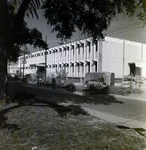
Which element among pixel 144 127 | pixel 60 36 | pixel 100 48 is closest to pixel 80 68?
pixel 100 48

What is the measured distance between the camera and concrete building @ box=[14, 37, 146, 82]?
77.9 ft

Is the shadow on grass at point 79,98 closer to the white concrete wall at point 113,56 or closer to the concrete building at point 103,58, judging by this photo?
Answer: the concrete building at point 103,58

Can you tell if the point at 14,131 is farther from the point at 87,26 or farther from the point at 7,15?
the point at 87,26

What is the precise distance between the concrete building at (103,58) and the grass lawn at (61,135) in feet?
58.6

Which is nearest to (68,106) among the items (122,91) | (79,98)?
(79,98)

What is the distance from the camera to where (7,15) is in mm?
6789

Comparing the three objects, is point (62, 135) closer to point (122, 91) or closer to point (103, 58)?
point (122, 91)

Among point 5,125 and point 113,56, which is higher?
point 113,56

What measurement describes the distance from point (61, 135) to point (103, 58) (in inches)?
795

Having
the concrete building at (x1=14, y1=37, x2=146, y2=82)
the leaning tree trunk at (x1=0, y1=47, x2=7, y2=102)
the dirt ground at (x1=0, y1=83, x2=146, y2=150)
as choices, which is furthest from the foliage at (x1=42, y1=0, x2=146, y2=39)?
the concrete building at (x1=14, y1=37, x2=146, y2=82)

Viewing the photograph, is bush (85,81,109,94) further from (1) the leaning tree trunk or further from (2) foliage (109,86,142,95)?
(1) the leaning tree trunk

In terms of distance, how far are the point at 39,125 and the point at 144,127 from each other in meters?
3.12

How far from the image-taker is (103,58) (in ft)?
76.9

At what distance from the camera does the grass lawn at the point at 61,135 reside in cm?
355
